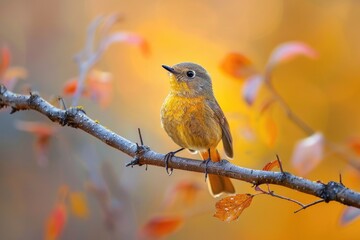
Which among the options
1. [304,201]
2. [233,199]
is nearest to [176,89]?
[233,199]

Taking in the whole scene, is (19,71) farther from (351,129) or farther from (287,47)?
(351,129)

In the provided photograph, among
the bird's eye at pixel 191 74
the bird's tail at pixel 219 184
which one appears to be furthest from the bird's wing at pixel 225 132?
the bird's eye at pixel 191 74

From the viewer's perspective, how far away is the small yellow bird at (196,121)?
315cm

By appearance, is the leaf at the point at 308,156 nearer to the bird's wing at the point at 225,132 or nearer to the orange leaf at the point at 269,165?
the bird's wing at the point at 225,132

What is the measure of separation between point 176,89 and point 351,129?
258 centimetres

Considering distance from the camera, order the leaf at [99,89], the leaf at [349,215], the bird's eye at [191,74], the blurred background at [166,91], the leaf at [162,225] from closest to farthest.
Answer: the leaf at [349,215]
the leaf at [162,225]
the leaf at [99,89]
the bird's eye at [191,74]
the blurred background at [166,91]

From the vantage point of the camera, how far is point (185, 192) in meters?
3.39

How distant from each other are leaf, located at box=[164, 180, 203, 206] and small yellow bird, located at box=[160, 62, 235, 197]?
104 millimetres

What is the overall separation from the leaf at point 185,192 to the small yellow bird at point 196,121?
10 centimetres

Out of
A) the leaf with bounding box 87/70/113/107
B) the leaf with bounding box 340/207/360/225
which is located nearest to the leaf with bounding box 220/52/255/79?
the leaf with bounding box 87/70/113/107

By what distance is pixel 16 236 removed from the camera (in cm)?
645

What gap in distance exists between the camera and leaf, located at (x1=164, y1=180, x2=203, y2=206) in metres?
3.38

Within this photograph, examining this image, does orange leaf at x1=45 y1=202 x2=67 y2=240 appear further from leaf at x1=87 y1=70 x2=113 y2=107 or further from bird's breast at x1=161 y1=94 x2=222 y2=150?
bird's breast at x1=161 y1=94 x2=222 y2=150

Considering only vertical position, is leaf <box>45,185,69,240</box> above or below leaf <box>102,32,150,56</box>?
below
